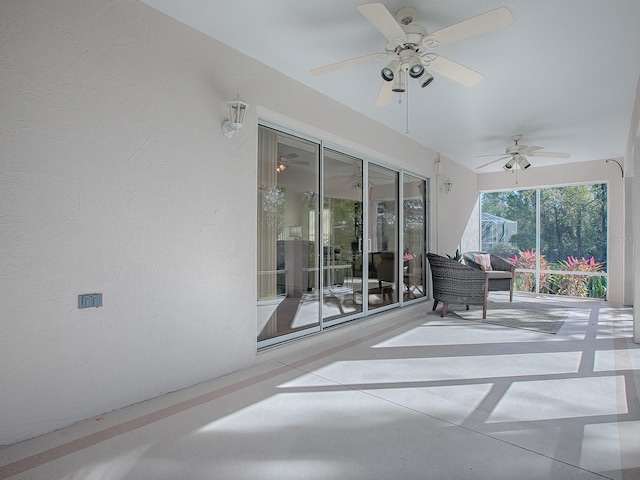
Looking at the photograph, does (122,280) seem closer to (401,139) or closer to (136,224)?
(136,224)

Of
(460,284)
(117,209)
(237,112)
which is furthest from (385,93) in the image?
(460,284)

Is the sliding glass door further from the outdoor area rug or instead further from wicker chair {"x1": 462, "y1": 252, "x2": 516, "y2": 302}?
wicker chair {"x1": 462, "y1": 252, "x2": 516, "y2": 302}

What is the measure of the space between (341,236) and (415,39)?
92.1 inches

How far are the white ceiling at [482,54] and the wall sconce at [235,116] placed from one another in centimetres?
55

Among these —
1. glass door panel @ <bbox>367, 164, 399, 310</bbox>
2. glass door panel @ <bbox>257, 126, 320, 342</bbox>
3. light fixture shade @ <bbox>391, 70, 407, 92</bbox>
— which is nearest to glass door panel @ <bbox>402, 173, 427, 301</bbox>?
glass door panel @ <bbox>367, 164, 399, 310</bbox>

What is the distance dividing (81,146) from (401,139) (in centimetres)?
427

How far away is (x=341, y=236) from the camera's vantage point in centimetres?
432

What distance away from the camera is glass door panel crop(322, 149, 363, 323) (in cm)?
411

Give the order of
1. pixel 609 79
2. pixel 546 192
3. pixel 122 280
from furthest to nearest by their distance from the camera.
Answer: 1. pixel 546 192
2. pixel 609 79
3. pixel 122 280

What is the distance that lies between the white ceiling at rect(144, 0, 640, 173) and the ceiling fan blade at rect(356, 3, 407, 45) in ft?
0.85

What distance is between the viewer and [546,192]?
25.2 ft

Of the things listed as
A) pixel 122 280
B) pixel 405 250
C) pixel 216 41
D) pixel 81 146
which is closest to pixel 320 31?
pixel 216 41

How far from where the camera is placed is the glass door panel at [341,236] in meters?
4.11

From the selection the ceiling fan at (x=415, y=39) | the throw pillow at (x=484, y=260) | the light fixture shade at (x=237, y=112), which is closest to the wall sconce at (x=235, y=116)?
the light fixture shade at (x=237, y=112)
